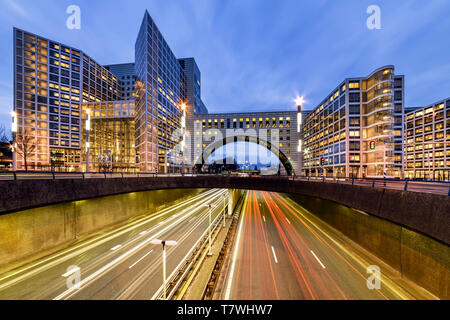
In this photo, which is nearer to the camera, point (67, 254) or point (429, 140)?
point (67, 254)

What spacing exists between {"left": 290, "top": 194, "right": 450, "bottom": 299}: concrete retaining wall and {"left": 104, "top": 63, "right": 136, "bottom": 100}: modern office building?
420 ft

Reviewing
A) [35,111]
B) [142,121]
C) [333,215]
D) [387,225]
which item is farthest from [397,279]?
[35,111]

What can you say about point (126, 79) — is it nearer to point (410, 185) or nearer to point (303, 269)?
point (303, 269)

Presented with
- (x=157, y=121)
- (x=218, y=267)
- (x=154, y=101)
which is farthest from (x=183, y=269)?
(x=154, y=101)

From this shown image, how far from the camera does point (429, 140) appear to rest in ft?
241

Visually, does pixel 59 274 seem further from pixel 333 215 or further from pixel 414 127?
pixel 414 127

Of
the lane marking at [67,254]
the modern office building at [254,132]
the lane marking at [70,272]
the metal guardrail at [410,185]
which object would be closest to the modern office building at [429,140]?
the modern office building at [254,132]

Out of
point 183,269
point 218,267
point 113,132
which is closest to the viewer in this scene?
point 183,269

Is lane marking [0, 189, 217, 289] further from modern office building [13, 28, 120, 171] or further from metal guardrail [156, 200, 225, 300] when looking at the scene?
modern office building [13, 28, 120, 171]

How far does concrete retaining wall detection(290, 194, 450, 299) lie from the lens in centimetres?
1038

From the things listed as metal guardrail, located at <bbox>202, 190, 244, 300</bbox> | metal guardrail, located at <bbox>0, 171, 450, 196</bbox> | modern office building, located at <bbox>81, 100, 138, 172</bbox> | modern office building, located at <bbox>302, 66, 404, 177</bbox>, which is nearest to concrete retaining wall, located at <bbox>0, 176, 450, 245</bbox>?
metal guardrail, located at <bbox>0, 171, 450, 196</bbox>

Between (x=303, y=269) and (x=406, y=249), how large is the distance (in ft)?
25.1

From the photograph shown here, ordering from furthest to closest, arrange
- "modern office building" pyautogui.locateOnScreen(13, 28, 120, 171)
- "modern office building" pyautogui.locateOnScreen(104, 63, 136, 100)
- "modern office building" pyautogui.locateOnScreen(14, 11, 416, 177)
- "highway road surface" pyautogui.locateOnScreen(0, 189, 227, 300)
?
"modern office building" pyautogui.locateOnScreen(104, 63, 136, 100) → "modern office building" pyautogui.locateOnScreen(13, 28, 120, 171) → "modern office building" pyautogui.locateOnScreen(14, 11, 416, 177) → "highway road surface" pyautogui.locateOnScreen(0, 189, 227, 300)

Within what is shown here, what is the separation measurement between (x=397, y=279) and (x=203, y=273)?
15.1 metres
